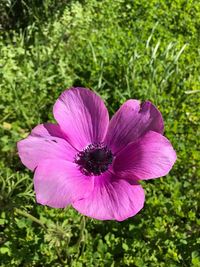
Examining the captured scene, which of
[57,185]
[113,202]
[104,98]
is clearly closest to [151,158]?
[113,202]

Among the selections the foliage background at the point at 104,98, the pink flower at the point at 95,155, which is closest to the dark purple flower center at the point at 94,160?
the pink flower at the point at 95,155

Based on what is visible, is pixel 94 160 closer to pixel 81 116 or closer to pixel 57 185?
pixel 81 116

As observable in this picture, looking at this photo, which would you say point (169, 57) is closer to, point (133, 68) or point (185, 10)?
point (133, 68)

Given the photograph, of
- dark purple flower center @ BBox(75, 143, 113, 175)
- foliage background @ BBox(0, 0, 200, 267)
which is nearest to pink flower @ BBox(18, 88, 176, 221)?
dark purple flower center @ BBox(75, 143, 113, 175)

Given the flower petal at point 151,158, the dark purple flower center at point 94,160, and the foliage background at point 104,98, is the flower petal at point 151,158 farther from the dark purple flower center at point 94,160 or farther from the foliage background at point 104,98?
the foliage background at point 104,98

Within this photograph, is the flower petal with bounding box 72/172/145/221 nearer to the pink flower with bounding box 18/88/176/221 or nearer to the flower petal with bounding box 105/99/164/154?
the pink flower with bounding box 18/88/176/221

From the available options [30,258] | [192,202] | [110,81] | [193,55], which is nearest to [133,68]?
[110,81]

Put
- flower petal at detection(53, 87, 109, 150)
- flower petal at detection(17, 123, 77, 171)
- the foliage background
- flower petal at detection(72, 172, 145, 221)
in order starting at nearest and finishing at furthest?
flower petal at detection(72, 172, 145, 221), flower petal at detection(17, 123, 77, 171), flower petal at detection(53, 87, 109, 150), the foliage background
